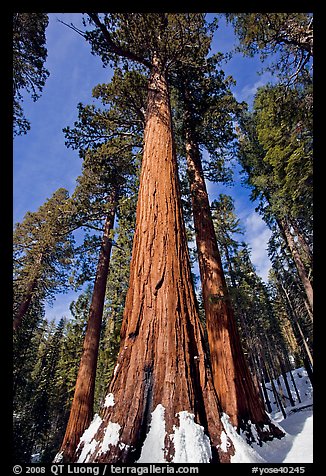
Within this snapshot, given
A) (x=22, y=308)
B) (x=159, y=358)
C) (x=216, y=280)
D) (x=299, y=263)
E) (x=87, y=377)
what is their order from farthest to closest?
1. (x=22, y=308)
2. (x=299, y=263)
3. (x=87, y=377)
4. (x=216, y=280)
5. (x=159, y=358)

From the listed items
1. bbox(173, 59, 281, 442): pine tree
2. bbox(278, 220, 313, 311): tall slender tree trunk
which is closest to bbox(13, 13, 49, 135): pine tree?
bbox(173, 59, 281, 442): pine tree

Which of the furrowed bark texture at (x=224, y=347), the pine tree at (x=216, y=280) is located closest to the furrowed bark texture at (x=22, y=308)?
the pine tree at (x=216, y=280)

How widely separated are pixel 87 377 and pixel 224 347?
5429mm

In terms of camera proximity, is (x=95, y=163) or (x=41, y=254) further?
(x=41, y=254)

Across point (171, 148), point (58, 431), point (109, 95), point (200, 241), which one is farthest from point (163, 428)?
point (58, 431)

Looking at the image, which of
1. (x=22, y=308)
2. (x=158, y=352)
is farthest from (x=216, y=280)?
(x=22, y=308)

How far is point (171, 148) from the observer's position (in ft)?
12.5

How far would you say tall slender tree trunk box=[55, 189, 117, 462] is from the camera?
18.2ft

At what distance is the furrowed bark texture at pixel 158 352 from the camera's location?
1.68m

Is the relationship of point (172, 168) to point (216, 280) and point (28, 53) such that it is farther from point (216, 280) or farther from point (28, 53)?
point (28, 53)

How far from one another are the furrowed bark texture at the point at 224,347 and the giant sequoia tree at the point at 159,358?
0.70 metres

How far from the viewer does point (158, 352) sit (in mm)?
2012

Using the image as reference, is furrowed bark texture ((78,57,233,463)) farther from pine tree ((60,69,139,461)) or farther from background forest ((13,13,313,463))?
pine tree ((60,69,139,461))
